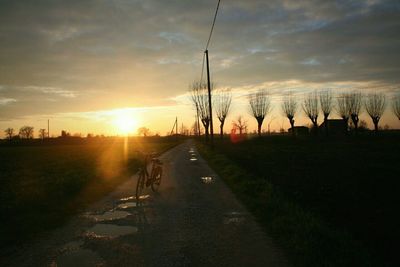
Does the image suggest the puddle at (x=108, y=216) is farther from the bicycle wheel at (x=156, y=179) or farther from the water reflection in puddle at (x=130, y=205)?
the bicycle wheel at (x=156, y=179)

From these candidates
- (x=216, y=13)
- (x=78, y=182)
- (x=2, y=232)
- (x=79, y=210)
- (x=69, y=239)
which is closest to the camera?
(x=69, y=239)

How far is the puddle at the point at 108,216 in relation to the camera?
8078mm

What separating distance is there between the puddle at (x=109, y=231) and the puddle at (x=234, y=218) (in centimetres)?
202

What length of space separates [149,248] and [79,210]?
13.6ft

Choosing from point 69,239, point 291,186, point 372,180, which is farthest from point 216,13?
point 69,239

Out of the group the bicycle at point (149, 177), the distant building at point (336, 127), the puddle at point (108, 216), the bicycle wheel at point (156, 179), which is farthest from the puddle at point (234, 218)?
the distant building at point (336, 127)

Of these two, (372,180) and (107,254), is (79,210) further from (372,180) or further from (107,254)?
(372,180)

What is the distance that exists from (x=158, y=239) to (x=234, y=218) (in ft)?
7.34

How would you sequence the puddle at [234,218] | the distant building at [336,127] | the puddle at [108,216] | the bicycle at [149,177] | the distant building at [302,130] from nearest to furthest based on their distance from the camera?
the puddle at [234,218] → the puddle at [108,216] → the bicycle at [149,177] → the distant building at [336,127] → the distant building at [302,130]

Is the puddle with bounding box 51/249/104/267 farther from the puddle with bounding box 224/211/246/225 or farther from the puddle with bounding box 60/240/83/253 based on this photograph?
the puddle with bounding box 224/211/246/225

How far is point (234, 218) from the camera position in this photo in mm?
7910

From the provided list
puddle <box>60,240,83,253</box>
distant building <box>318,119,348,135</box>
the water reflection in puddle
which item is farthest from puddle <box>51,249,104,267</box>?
distant building <box>318,119,348,135</box>

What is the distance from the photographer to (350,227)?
732 centimetres

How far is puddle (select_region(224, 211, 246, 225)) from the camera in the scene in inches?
297
